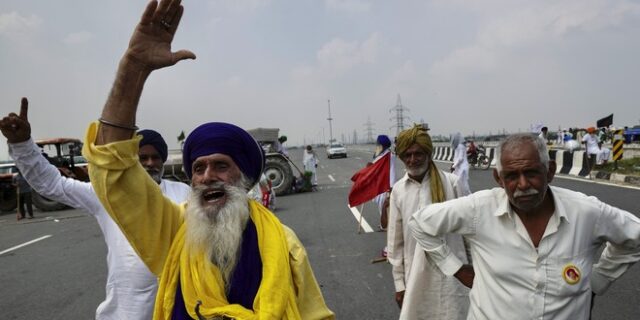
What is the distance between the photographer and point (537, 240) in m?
A: 1.79

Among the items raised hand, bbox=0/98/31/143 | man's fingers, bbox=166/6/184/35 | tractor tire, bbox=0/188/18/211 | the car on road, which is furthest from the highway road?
the car on road

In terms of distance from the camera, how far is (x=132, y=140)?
53.4 inches

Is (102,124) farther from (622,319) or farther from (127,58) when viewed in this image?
(622,319)

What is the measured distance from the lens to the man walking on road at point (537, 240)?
67.6 inches

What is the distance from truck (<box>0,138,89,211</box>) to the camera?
42.6ft

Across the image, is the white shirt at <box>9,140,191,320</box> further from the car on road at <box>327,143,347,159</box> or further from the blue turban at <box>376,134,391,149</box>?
the car on road at <box>327,143,347,159</box>

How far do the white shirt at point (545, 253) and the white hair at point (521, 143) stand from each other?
0.16m

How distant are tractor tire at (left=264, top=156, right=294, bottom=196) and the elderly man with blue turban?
1121 cm

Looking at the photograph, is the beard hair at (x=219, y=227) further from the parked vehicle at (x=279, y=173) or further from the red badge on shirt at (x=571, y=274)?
the parked vehicle at (x=279, y=173)

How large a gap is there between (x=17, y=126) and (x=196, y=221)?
118 centimetres

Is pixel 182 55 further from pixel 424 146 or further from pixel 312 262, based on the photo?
pixel 312 262

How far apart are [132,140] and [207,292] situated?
62 cm

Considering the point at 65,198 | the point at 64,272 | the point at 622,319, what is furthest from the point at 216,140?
the point at 64,272

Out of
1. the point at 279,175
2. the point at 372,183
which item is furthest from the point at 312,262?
the point at 279,175
